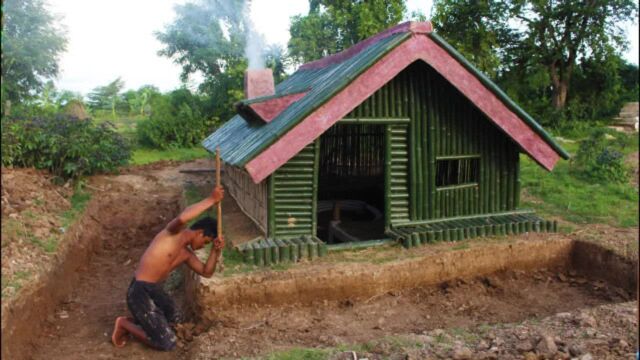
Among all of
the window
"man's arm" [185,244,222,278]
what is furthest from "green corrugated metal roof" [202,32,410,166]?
the window

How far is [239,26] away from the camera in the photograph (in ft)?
71.9

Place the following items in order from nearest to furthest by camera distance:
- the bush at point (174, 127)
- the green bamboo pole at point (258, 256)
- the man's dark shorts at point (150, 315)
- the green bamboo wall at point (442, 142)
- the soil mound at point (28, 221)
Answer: the man's dark shorts at point (150, 315) < the soil mound at point (28, 221) < the green bamboo pole at point (258, 256) < the green bamboo wall at point (442, 142) < the bush at point (174, 127)

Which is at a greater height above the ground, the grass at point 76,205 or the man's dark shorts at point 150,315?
the grass at point 76,205

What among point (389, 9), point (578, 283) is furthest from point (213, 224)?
point (389, 9)

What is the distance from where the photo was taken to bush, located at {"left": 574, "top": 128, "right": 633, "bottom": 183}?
13.3 meters

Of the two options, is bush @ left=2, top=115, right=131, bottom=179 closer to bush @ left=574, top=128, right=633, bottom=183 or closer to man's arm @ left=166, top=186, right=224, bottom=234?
man's arm @ left=166, top=186, right=224, bottom=234

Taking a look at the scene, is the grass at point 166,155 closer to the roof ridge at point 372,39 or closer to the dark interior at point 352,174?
the dark interior at point 352,174

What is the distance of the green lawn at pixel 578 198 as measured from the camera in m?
10.3

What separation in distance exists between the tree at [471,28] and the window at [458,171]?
1144cm

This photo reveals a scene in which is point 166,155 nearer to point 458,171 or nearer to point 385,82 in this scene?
point 458,171

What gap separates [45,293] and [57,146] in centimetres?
536

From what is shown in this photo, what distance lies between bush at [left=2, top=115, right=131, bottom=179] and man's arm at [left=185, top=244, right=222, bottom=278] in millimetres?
6059

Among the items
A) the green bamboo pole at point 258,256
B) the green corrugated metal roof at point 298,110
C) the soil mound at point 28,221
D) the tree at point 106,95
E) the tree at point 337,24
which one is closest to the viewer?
the soil mound at point 28,221

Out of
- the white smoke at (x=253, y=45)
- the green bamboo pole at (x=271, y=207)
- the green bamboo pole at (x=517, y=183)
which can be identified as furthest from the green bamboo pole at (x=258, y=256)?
the white smoke at (x=253, y=45)
